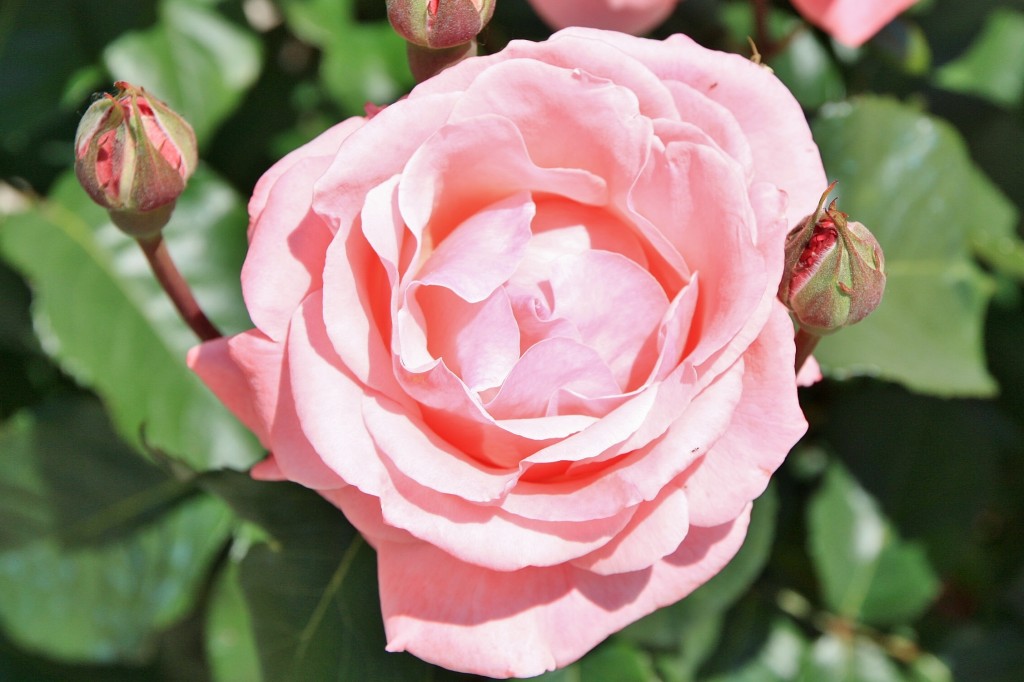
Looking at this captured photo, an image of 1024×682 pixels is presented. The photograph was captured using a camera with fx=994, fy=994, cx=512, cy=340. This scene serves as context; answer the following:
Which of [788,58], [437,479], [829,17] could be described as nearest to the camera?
[437,479]

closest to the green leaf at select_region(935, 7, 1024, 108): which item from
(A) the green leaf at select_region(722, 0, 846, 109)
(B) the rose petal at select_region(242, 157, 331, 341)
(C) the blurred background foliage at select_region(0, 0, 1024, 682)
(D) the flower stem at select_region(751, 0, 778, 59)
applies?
(C) the blurred background foliage at select_region(0, 0, 1024, 682)

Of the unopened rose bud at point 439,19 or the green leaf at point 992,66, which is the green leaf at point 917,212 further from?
the unopened rose bud at point 439,19

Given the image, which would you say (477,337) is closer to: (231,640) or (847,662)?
(231,640)

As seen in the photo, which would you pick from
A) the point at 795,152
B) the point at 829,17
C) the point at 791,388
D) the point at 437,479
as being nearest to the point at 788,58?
the point at 829,17

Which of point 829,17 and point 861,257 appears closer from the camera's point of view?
point 861,257

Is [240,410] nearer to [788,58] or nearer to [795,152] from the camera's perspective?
[795,152]

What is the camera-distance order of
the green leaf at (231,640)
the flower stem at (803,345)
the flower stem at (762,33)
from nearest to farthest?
the flower stem at (803,345) < the green leaf at (231,640) < the flower stem at (762,33)

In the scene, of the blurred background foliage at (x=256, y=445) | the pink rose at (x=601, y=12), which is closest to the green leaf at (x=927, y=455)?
the blurred background foliage at (x=256, y=445)

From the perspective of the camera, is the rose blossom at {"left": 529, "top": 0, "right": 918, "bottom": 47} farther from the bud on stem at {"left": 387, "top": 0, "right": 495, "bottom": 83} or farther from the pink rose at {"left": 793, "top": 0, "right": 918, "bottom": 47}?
the bud on stem at {"left": 387, "top": 0, "right": 495, "bottom": 83}
